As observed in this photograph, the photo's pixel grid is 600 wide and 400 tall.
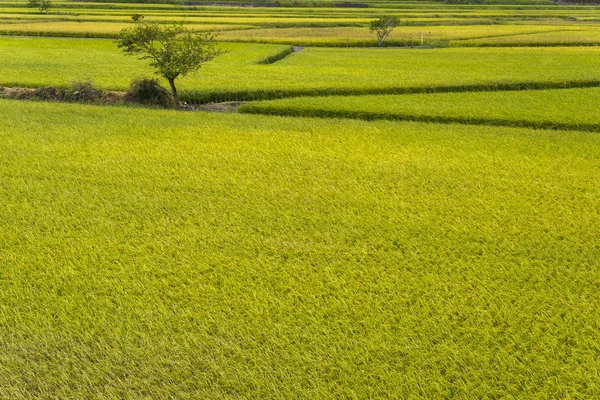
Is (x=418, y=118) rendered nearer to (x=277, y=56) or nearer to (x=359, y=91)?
(x=359, y=91)

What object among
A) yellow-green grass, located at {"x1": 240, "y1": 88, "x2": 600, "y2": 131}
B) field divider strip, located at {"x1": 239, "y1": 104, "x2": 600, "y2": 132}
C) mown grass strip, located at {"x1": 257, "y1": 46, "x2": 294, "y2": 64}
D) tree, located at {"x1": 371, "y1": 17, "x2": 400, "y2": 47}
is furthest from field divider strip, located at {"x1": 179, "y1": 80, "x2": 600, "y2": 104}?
tree, located at {"x1": 371, "y1": 17, "x2": 400, "y2": 47}

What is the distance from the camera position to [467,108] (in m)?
13.6

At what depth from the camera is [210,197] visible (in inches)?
294

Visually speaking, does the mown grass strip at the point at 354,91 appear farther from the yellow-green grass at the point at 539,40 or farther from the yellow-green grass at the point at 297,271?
the yellow-green grass at the point at 539,40

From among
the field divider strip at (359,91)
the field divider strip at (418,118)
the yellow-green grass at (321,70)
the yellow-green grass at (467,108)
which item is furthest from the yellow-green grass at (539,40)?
the field divider strip at (418,118)

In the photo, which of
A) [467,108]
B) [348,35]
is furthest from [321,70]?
[348,35]

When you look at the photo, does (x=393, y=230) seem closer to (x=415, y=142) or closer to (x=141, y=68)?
(x=415, y=142)

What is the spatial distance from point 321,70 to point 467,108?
8443mm

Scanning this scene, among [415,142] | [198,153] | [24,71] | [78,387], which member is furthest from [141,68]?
[78,387]

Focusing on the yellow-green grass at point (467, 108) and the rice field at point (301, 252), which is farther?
the yellow-green grass at point (467, 108)

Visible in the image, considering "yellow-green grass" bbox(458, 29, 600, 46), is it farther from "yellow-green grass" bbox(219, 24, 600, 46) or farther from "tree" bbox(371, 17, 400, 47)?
"tree" bbox(371, 17, 400, 47)

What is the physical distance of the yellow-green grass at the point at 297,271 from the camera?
13.0 ft

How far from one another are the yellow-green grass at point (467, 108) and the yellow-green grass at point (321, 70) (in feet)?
6.05

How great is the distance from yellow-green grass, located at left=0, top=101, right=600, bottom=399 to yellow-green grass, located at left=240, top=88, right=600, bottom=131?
9.45 feet
